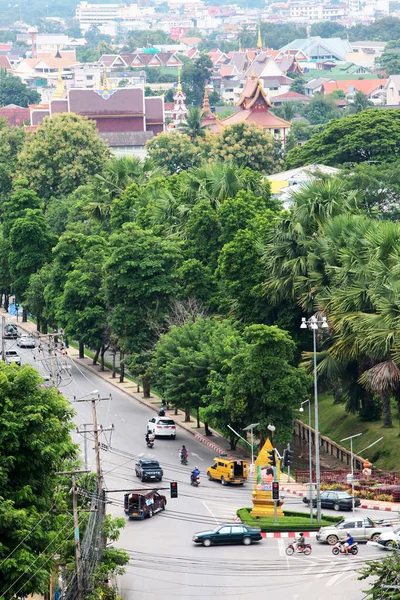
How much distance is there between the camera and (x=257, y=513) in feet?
224

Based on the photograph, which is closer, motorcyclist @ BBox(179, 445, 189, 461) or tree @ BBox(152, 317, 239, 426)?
motorcyclist @ BBox(179, 445, 189, 461)

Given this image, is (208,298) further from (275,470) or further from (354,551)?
(354,551)

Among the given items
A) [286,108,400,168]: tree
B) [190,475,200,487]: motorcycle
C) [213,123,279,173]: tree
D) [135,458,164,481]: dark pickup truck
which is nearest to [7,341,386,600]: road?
[190,475,200,487]: motorcycle

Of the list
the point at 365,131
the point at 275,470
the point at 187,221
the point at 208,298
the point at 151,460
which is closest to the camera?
the point at 275,470

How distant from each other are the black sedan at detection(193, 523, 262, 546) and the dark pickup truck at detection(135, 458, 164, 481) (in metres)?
9.81

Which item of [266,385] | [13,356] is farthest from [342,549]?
[13,356]

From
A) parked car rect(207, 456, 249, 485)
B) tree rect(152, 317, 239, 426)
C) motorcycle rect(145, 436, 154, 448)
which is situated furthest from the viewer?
tree rect(152, 317, 239, 426)

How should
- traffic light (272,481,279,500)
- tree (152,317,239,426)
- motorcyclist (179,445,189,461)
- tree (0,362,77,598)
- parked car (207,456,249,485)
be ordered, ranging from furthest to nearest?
tree (152,317,239,426)
motorcyclist (179,445,189,461)
parked car (207,456,249,485)
traffic light (272,481,279,500)
tree (0,362,77,598)

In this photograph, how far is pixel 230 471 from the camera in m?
74.1

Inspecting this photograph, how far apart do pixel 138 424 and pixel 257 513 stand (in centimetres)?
1954

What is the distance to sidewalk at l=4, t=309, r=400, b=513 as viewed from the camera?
70.2 meters

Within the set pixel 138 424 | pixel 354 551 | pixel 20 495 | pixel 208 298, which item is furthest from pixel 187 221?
pixel 20 495

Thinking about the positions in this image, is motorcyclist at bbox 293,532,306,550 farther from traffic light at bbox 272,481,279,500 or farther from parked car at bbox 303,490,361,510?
parked car at bbox 303,490,361,510

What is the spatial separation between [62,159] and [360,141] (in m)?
26.2
